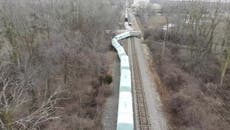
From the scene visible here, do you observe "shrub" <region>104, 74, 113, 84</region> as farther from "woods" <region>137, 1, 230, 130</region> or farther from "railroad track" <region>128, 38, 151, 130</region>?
"woods" <region>137, 1, 230, 130</region>

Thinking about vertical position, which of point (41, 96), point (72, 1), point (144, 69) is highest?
point (72, 1)

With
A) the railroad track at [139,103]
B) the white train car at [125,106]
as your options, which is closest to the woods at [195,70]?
the railroad track at [139,103]

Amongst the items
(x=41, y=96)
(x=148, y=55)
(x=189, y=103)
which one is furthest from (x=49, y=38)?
(x=189, y=103)

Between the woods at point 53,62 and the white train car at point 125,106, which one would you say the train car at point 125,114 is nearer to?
the white train car at point 125,106

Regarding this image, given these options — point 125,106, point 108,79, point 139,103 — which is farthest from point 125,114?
point 108,79

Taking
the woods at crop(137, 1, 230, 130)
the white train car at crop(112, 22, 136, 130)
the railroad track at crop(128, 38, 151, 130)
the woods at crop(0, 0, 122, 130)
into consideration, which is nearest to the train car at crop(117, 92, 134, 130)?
the white train car at crop(112, 22, 136, 130)

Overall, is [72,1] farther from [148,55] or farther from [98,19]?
[148,55]

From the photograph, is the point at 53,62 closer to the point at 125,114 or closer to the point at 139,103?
the point at 139,103
